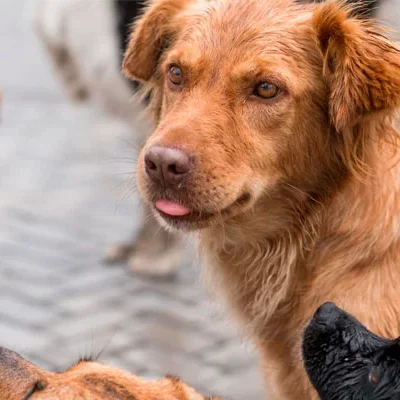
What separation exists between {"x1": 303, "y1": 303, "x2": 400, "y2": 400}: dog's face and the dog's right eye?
117cm

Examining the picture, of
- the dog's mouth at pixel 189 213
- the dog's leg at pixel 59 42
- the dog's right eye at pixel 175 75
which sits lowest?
the dog's leg at pixel 59 42

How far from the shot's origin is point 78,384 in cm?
302

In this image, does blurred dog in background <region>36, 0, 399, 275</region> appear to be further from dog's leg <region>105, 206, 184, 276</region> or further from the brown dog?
the brown dog

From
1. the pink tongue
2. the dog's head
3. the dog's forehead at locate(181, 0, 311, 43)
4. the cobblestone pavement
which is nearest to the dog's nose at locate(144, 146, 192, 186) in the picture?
the dog's head

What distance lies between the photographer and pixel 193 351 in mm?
6074

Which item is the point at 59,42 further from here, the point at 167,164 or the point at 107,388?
the point at 107,388

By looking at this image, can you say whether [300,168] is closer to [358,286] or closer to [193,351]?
[358,286]

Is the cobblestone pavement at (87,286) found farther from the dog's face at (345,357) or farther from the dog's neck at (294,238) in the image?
the dog's face at (345,357)

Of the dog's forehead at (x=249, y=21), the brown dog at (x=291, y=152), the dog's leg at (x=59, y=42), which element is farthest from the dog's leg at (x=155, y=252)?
the dog's forehead at (x=249, y=21)

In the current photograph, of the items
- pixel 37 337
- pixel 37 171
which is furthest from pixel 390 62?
pixel 37 171

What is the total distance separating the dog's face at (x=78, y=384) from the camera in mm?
2887

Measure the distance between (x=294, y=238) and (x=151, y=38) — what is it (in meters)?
1.13

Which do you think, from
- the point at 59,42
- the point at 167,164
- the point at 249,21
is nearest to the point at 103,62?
the point at 59,42

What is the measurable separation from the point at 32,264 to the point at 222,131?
4.15 metres
